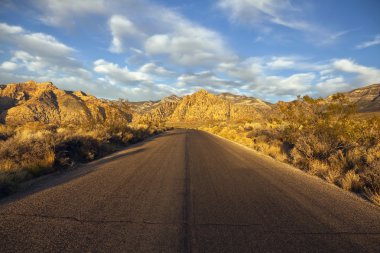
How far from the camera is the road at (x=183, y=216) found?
4.29 meters

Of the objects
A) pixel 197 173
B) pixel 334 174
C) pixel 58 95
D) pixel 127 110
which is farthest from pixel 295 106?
pixel 58 95

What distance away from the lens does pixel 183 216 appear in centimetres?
550

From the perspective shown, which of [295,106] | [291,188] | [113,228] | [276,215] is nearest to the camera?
[113,228]

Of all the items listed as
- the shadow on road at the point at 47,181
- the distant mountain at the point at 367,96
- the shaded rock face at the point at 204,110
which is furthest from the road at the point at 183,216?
the shaded rock face at the point at 204,110

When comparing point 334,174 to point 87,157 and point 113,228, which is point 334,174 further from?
point 87,157

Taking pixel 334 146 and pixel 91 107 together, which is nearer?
pixel 334 146

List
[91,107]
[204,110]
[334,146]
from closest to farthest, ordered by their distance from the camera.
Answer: [334,146] < [91,107] < [204,110]

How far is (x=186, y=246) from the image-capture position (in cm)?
416

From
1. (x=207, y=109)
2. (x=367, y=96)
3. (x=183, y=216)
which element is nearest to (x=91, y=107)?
(x=183, y=216)

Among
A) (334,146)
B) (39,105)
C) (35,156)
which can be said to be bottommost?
(35,156)

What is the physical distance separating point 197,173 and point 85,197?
4398mm

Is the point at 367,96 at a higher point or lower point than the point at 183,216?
higher

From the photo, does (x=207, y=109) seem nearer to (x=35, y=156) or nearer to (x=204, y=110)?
(x=204, y=110)

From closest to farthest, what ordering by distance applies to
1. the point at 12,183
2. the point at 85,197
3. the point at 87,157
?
the point at 85,197
the point at 12,183
the point at 87,157
